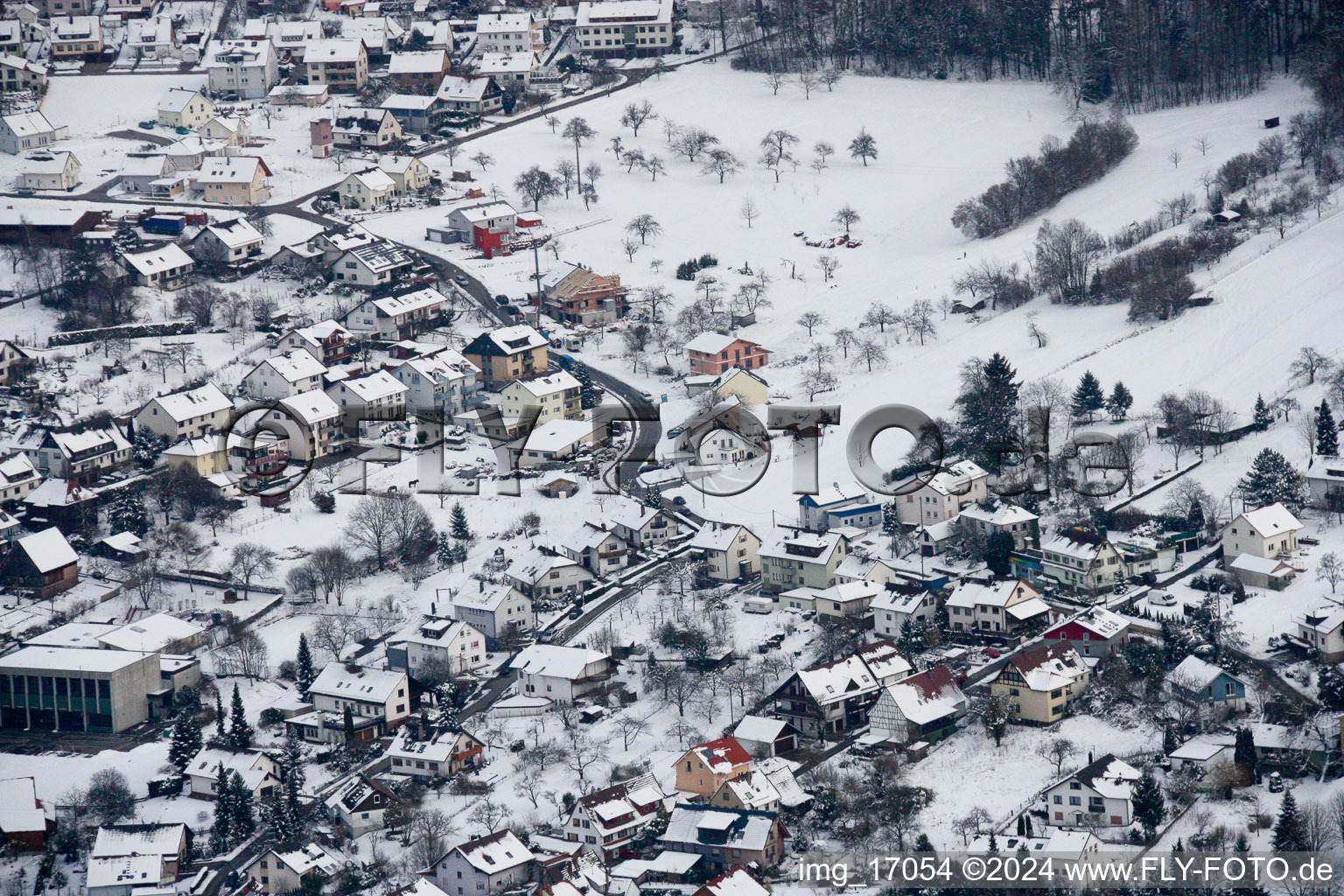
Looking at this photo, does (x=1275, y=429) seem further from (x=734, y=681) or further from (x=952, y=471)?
(x=734, y=681)

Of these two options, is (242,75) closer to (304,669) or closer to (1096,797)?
(304,669)

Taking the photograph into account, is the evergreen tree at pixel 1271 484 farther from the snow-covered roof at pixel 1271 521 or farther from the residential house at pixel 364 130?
the residential house at pixel 364 130

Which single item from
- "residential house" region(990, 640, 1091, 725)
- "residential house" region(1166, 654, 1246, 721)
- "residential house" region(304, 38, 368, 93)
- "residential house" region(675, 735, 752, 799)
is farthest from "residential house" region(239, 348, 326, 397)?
"residential house" region(304, 38, 368, 93)

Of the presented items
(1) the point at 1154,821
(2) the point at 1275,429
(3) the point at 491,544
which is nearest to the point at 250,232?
(3) the point at 491,544

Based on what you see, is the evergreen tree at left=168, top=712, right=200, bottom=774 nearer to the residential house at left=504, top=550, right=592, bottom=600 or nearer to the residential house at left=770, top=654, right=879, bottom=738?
the residential house at left=504, top=550, right=592, bottom=600

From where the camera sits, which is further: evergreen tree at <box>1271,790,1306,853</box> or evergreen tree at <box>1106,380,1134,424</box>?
evergreen tree at <box>1106,380,1134,424</box>

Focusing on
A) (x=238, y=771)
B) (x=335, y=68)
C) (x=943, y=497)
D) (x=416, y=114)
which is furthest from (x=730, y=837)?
(x=335, y=68)

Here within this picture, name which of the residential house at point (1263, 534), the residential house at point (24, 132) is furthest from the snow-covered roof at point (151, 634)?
the residential house at point (24, 132)
